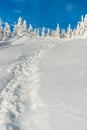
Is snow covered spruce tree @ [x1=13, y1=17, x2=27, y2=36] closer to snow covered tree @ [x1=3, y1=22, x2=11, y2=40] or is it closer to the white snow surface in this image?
snow covered tree @ [x1=3, y1=22, x2=11, y2=40]

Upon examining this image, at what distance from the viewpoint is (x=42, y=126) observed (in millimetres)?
12000

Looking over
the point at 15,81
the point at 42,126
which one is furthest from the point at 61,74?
the point at 42,126

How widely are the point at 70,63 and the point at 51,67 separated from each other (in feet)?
8.30

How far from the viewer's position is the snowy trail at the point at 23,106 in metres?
12.1

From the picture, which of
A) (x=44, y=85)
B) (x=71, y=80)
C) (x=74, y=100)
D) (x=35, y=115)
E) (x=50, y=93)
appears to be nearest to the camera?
(x=35, y=115)

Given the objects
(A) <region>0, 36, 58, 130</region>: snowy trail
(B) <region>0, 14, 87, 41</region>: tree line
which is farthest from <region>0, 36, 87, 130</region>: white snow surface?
(B) <region>0, 14, 87, 41</region>: tree line

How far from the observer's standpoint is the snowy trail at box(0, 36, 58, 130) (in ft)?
39.9

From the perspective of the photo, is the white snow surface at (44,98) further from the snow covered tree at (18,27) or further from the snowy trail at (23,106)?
the snow covered tree at (18,27)

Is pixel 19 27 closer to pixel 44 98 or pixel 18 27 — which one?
pixel 18 27

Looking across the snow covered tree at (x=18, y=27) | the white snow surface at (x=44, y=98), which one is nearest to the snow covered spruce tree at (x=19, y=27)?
Answer: the snow covered tree at (x=18, y=27)

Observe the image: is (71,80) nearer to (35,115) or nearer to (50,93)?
Result: (50,93)

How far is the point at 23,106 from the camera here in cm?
1439

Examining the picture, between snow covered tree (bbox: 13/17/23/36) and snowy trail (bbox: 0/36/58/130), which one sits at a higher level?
snow covered tree (bbox: 13/17/23/36)

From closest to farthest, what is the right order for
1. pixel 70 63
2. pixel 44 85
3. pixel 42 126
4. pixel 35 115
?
pixel 42 126
pixel 35 115
pixel 44 85
pixel 70 63
